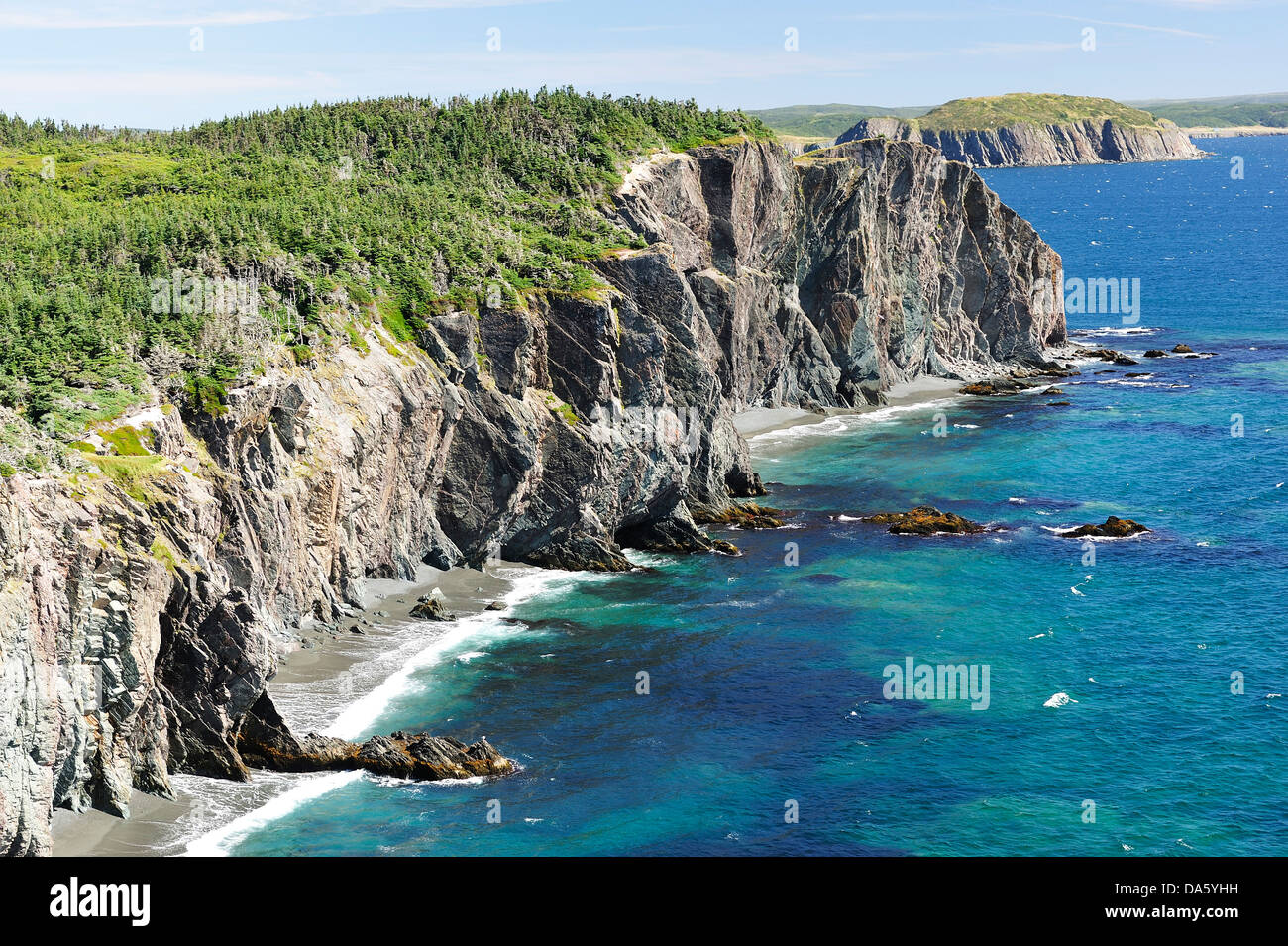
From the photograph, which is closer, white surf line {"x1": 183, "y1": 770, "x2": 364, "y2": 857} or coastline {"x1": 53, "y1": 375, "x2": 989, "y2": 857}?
white surf line {"x1": 183, "y1": 770, "x2": 364, "y2": 857}

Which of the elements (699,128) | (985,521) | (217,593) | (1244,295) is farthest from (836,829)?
(1244,295)

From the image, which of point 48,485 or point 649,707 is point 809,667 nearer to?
point 649,707

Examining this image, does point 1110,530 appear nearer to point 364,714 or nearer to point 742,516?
point 742,516

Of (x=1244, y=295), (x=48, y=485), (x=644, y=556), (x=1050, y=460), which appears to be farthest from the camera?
(x=1244, y=295)

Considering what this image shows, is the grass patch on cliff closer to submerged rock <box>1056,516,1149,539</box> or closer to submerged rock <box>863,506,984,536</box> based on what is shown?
submerged rock <box>863,506,984,536</box>

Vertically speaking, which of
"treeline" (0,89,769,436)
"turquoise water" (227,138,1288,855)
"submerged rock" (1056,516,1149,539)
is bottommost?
"turquoise water" (227,138,1288,855)

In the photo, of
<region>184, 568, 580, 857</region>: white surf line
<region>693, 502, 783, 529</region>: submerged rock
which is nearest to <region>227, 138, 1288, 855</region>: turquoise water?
<region>184, 568, 580, 857</region>: white surf line

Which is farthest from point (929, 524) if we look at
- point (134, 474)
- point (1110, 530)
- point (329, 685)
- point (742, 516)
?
point (134, 474)
